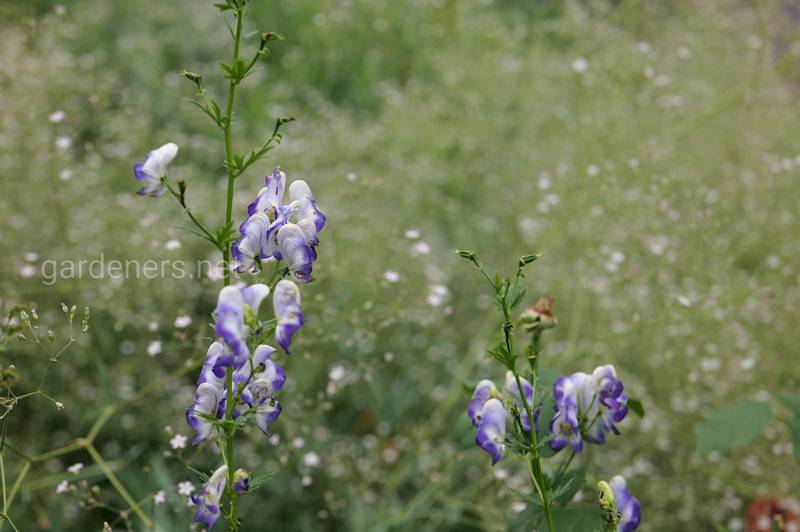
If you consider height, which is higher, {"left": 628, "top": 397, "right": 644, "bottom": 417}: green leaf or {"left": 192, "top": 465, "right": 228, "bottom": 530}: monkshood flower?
{"left": 628, "top": 397, "right": 644, "bottom": 417}: green leaf

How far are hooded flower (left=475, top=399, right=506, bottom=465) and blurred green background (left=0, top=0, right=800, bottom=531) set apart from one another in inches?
6.6

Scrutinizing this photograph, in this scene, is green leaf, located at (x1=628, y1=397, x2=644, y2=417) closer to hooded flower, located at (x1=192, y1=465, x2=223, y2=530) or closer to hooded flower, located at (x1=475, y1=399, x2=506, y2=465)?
hooded flower, located at (x1=475, y1=399, x2=506, y2=465)

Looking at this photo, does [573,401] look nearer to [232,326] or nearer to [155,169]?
[232,326]

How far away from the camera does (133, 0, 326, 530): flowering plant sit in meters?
1.06

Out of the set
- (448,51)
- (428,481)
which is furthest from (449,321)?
(448,51)

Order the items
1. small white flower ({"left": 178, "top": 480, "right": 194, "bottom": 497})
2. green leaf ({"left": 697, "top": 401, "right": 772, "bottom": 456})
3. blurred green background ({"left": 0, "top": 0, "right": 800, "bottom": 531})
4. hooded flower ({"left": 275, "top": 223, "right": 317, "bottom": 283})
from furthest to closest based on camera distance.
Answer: blurred green background ({"left": 0, "top": 0, "right": 800, "bottom": 531})
green leaf ({"left": 697, "top": 401, "right": 772, "bottom": 456})
small white flower ({"left": 178, "top": 480, "right": 194, "bottom": 497})
hooded flower ({"left": 275, "top": 223, "right": 317, "bottom": 283})

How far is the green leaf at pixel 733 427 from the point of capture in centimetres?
171

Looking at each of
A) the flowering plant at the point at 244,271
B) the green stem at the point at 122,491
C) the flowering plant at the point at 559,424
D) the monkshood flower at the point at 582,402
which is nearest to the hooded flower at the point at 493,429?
the flowering plant at the point at 559,424

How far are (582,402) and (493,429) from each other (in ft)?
0.71

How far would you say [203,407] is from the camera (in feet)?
3.87

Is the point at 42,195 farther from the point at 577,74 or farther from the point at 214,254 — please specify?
the point at 577,74

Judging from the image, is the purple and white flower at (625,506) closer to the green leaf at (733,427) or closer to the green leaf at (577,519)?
the green leaf at (577,519)

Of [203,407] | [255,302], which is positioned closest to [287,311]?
[255,302]

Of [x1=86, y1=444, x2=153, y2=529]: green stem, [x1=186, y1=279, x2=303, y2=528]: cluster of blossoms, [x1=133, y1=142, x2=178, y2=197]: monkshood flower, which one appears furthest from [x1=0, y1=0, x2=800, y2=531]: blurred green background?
[x1=133, y1=142, x2=178, y2=197]: monkshood flower
